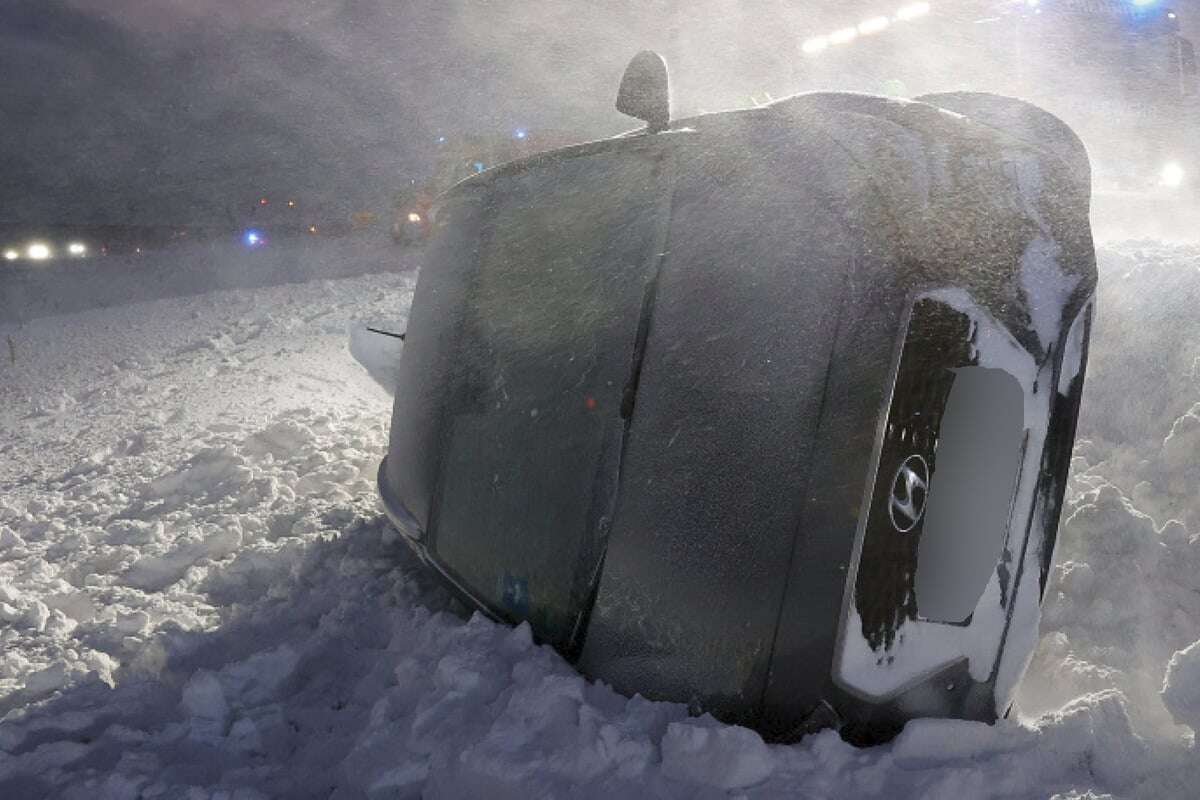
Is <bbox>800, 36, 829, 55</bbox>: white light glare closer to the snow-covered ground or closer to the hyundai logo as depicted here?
the snow-covered ground

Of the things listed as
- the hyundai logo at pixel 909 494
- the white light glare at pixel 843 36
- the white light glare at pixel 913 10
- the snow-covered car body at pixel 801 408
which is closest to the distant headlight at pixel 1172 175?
the white light glare at pixel 913 10

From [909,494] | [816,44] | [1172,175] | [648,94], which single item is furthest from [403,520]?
[816,44]

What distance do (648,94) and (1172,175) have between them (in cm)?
1200

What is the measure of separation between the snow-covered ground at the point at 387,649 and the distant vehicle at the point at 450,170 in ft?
29.8

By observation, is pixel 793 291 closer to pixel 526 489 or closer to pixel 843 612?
pixel 843 612

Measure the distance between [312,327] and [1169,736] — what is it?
7550 millimetres

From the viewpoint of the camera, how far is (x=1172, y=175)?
11.6 metres

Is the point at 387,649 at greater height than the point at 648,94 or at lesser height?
lesser

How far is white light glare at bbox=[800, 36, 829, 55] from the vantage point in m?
14.4

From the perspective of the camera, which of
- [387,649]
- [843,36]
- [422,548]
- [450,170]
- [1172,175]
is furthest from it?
[450,170]

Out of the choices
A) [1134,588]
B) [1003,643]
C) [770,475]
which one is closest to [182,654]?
[770,475]

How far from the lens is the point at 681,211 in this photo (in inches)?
76.1

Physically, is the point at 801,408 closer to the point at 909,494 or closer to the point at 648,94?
the point at 909,494

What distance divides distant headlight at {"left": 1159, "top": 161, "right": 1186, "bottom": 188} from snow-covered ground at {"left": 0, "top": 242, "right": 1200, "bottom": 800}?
8296 mm
